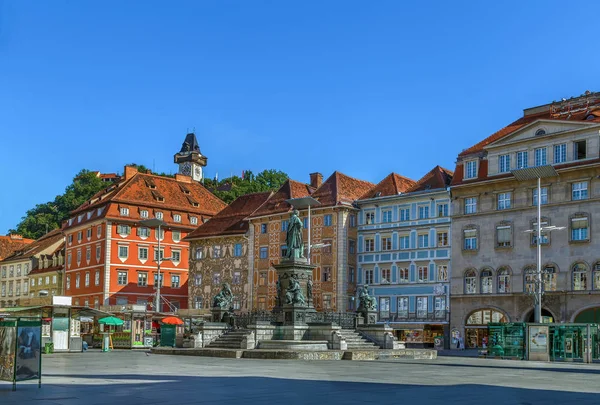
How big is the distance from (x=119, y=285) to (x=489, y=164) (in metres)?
39.0

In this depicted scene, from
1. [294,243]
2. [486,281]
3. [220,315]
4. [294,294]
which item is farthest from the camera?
[486,281]

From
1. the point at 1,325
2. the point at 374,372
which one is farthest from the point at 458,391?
the point at 1,325

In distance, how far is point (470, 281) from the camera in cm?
6538

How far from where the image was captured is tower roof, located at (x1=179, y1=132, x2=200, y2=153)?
600 feet

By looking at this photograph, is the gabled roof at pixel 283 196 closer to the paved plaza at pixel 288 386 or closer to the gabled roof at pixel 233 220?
the gabled roof at pixel 233 220

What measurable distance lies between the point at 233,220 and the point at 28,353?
66957 millimetres

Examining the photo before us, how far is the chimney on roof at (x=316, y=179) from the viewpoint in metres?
85.3

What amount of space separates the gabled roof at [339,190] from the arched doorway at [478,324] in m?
15.7

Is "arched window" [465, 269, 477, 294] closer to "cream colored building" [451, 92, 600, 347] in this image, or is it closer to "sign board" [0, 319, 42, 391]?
"cream colored building" [451, 92, 600, 347]

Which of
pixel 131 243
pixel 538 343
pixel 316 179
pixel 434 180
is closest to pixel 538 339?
→ pixel 538 343

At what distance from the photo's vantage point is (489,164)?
65188mm

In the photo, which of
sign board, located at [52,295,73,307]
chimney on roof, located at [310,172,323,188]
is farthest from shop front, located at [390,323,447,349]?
sign board, located at [52,295,73,307]

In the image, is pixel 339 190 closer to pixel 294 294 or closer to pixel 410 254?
pixel 410 254

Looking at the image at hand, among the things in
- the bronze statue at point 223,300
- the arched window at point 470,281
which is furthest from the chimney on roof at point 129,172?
the bronze statue at point 223,300
